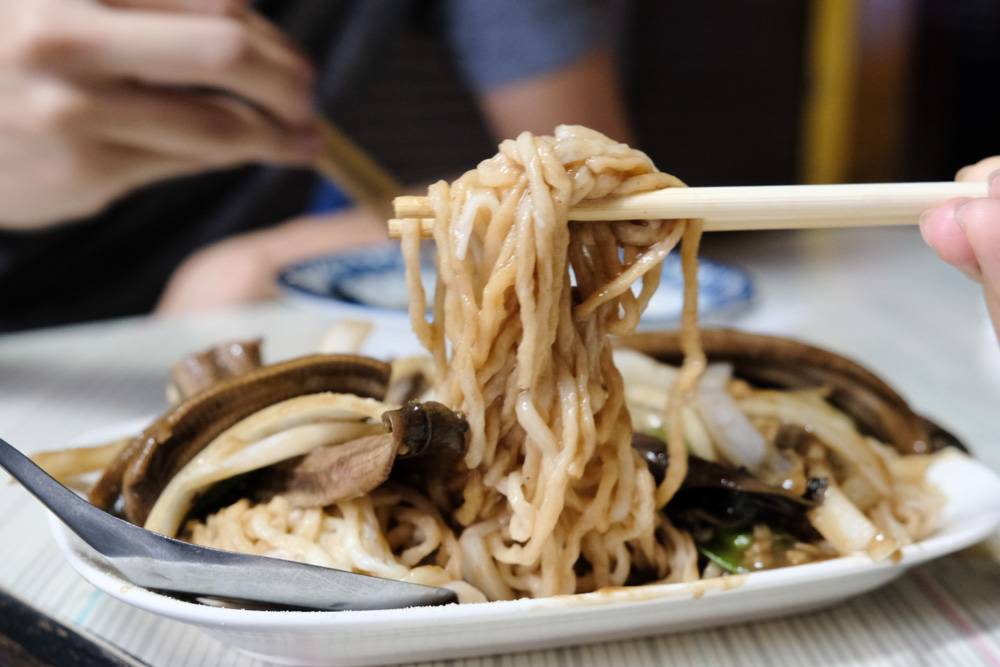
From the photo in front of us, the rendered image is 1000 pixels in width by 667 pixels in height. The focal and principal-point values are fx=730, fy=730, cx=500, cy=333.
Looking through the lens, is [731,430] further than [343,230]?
No

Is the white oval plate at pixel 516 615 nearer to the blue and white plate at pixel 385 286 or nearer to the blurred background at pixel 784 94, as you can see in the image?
the blue and white plate at pixel 385 286

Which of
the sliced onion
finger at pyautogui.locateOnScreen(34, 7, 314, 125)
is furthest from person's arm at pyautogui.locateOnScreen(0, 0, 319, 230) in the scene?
the sliced onion

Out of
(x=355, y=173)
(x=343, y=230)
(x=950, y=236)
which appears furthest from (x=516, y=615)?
(x=343, y=230)

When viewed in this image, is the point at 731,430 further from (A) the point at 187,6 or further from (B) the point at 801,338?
(A) the point at 187,6

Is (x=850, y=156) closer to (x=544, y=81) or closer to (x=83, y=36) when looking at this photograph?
(x=544, y=81)

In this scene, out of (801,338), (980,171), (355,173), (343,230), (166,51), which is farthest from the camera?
(343,230)

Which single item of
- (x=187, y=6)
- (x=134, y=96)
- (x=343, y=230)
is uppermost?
(x=187, y=6)

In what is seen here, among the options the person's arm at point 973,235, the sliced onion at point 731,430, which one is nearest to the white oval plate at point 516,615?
the sliced onion at point 731,430
